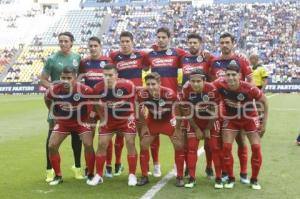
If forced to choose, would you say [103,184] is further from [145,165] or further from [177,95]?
[177,95]

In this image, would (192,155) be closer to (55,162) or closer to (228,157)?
(228,157)

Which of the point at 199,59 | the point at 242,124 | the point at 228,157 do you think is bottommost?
the point at 228,157

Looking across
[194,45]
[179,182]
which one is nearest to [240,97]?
[194,45]

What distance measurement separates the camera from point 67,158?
31.7ft

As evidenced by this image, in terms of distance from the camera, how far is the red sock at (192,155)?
724cm

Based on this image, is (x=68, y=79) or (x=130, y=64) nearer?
(x=68, y=79)

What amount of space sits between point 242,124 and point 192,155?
2.65 ft

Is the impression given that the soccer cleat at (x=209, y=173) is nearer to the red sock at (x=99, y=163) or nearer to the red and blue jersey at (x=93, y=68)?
the red sock at (x=99, y=163)

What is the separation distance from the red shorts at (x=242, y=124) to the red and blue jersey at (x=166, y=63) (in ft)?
3.95

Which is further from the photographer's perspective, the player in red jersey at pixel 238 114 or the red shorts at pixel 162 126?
the red shorts at pixel 162 126

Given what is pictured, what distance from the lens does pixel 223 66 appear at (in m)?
7.83

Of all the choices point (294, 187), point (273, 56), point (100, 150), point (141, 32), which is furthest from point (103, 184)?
point (141, 32)

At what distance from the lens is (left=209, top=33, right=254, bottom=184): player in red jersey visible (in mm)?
7516

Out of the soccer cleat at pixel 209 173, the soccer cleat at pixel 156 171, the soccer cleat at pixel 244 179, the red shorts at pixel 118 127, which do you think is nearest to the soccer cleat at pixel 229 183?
the soccer cleat at pixel 244 179
